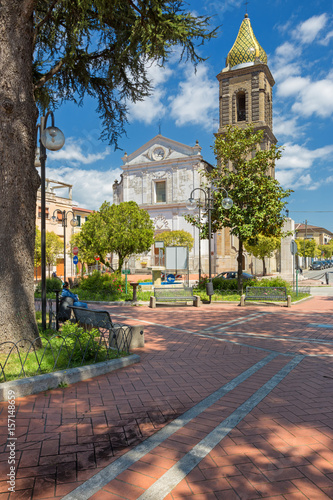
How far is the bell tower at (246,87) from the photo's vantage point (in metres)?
41.3

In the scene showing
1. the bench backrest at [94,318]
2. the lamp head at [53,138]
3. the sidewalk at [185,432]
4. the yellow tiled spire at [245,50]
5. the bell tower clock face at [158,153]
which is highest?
the yellow tiled spire at [245,50]

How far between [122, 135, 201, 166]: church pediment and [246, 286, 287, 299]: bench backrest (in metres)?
31.3

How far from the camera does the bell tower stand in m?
41.3

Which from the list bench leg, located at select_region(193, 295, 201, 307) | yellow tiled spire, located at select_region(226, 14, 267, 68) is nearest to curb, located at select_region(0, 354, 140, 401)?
bench leg, located at select_region(193, 295, 201, 307)

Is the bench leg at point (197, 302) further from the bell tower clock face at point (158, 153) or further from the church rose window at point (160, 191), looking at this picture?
the bell tower clock face at point (158, 153)

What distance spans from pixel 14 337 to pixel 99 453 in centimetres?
Answer: 321

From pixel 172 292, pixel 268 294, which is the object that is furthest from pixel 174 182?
pixel 268 294

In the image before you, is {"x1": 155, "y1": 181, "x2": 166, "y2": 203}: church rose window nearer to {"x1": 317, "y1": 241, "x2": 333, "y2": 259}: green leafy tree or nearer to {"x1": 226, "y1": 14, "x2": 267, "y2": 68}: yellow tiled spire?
{"x1": 226, "y1": 14, "x2": 267, "y2": 68}: yellow tiled spire

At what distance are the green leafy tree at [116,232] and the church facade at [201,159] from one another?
19406 millimetres

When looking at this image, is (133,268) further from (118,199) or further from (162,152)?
(162,152)

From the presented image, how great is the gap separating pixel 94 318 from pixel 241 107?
141 feet

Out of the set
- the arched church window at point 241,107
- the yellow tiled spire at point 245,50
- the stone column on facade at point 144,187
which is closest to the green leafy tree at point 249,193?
the arched church window at point 241,107

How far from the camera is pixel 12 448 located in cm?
324

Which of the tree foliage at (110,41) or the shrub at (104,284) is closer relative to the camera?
the tree foliage at (110,41)
